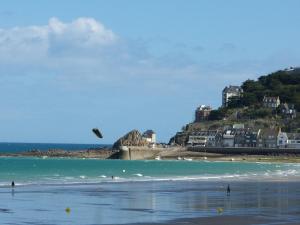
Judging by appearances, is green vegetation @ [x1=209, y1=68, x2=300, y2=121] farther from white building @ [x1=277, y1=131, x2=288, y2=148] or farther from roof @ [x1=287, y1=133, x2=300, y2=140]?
white building @ [x1=277, y1=131, x2=288, y2=148]

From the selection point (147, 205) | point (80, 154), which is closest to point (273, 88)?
point (80, 154)

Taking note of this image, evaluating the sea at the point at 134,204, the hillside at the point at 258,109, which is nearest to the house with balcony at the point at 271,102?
the hillside at the point at 258,109

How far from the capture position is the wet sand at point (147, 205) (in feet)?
90.4

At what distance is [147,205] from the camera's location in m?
33.4

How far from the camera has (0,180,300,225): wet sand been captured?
2756cm

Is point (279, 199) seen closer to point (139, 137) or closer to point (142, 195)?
point (142, 195)

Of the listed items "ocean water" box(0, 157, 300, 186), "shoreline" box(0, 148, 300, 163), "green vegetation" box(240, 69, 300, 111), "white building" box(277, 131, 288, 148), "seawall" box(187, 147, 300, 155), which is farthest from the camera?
"green vegetation" box(240, 69, 300, 111)

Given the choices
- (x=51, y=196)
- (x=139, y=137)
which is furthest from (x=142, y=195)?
(x=139, y=137)

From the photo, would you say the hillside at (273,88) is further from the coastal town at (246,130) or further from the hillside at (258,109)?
the coastal town at (246,130)

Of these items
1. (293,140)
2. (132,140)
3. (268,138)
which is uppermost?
(268,138)

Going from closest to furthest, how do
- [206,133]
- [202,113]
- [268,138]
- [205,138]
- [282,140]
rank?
1. [282,140]
2. [268,138]
3. [205,138]
4. [206,133]
5. [202,113]

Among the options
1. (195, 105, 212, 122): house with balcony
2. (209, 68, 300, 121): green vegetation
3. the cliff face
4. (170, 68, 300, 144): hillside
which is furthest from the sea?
(195, 105, 212, 122): house with balcony

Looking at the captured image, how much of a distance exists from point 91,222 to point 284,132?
131 m

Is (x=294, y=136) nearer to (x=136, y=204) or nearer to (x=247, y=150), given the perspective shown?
(x=247, y=150)
